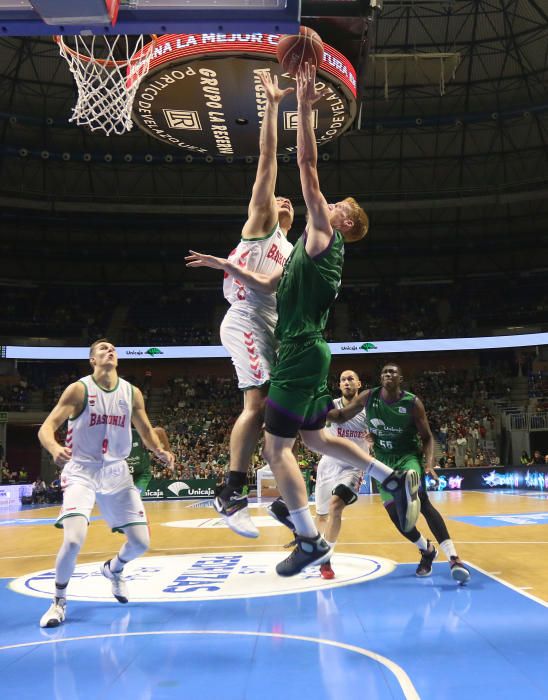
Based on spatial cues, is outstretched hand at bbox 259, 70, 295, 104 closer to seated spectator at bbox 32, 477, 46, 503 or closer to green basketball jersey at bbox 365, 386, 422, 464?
green basketball jersey at bbox 365, 386, 422, 464

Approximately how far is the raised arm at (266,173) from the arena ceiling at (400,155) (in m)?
17.0

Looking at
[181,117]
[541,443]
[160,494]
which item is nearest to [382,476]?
[181,117]

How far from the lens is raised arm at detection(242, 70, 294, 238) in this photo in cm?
437

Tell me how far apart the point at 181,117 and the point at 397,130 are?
2013 cm

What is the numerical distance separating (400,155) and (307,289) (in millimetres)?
25904

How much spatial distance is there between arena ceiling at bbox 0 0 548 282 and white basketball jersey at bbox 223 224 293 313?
17235mm

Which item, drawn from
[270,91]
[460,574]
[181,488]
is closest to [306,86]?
[270,91]

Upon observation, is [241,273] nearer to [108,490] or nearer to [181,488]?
[108,490]

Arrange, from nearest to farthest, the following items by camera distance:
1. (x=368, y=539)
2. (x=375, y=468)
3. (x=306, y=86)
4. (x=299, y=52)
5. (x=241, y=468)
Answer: (x=306, y=86), (x=299, y=52), (x=241, y=468), (x=375, y=468), (x=368, y=539)

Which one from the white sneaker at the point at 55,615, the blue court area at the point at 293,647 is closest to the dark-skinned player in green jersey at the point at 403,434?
the blue court area at the point at 293,647

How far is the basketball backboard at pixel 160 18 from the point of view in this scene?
396 cm

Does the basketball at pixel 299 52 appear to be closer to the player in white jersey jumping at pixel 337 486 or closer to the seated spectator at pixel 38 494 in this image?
the player in white jersey jumping at pixel 337 486

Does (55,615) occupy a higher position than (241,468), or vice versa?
(241,468)

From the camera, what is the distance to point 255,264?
451cm
